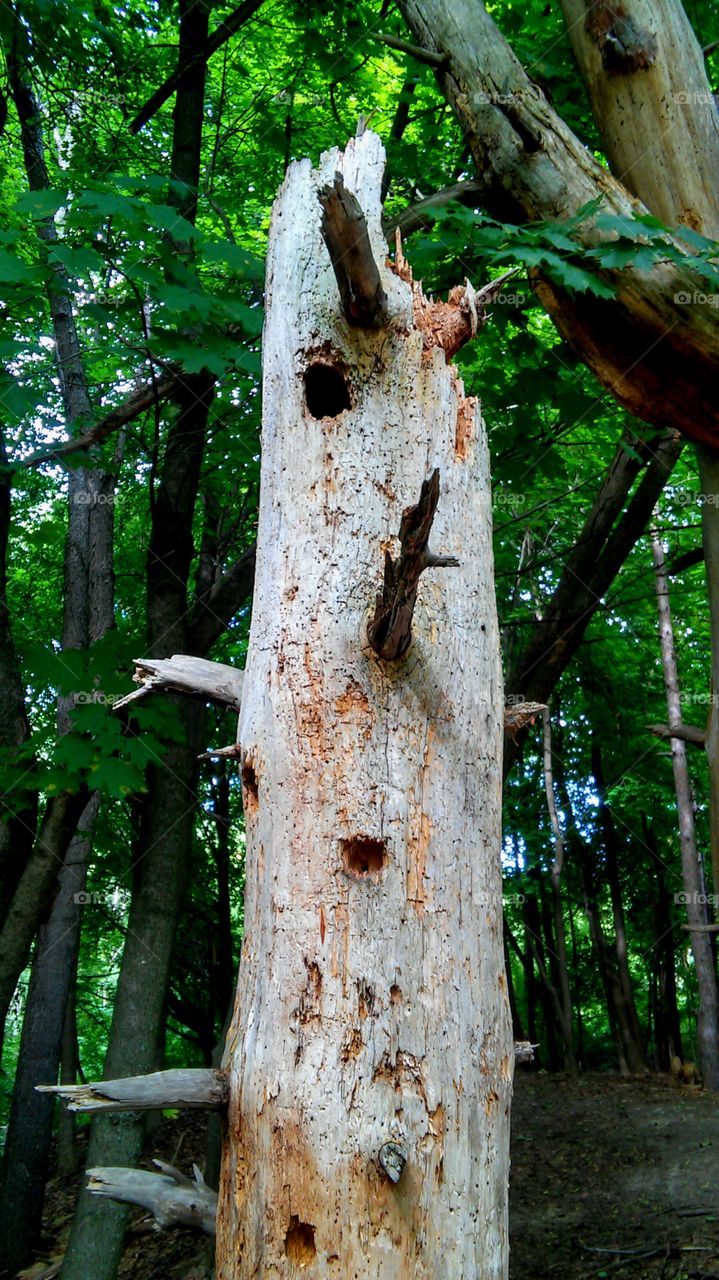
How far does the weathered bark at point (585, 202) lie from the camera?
15.8 feet

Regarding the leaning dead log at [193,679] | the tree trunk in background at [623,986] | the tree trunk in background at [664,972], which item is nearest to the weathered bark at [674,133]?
the leaning dead log at [193,679]

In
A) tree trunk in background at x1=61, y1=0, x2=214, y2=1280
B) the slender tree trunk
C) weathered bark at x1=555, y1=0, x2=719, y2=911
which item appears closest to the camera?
weathered bark at x1=555, y1=0, x2=719, y2=911

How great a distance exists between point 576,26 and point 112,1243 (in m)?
7.63

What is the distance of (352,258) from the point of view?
285cm

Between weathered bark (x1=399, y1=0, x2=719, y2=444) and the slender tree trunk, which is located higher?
weathered bark (x1=399, y1=0, x2=719, y2=444)

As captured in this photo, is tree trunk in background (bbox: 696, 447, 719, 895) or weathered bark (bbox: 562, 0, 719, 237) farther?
weathered bark (bbox: 562, 0, 719, 237)

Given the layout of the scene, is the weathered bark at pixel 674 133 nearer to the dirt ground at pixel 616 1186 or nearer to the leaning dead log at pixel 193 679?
the leaning dead log at pixel 193 679

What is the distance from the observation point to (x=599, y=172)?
195 inches

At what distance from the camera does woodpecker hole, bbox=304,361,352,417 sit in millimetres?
3043

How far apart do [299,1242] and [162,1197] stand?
0.50 meters

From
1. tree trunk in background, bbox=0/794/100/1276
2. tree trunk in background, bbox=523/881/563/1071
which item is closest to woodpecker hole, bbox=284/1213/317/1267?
tree trunk in background, bbox=0/794/100/1276

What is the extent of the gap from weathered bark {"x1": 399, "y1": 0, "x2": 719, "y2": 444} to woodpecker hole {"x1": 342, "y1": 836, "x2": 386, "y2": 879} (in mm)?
3348

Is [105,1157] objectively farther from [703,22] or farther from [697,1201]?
[703,22]

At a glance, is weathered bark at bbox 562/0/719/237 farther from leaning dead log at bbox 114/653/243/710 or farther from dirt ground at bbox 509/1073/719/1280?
dirt ground at bbox 509/1073/719/1280
